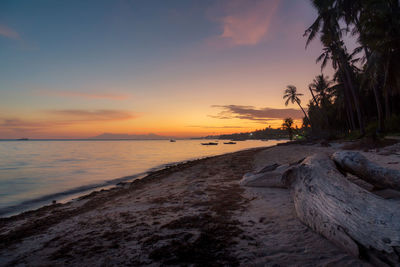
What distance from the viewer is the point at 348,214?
2213mm

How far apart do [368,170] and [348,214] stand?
152cm

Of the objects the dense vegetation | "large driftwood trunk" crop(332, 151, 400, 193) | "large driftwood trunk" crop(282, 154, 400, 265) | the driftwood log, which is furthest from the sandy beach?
the dense vegetation

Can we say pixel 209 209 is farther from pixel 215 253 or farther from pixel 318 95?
pixel 318 95

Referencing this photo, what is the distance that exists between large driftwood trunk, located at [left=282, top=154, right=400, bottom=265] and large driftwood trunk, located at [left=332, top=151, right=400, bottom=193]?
18.3 inches

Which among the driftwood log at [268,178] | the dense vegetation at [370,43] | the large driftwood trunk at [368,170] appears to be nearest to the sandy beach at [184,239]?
the driftwood log at [268,178]

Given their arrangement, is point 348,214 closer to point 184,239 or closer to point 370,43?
point 184,239

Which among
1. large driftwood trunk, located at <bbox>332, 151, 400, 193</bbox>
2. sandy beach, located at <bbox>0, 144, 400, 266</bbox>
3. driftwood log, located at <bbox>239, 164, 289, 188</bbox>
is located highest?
large driftwood trunk, located at <bbox>332, 151, 400, 193</bbox>

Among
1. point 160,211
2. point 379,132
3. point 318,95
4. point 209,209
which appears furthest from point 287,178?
point 318,95

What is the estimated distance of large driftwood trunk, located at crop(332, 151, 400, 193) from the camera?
9.73 feet

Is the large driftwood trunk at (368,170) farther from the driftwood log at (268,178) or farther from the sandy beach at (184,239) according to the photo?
the driftwood log at (268,178)

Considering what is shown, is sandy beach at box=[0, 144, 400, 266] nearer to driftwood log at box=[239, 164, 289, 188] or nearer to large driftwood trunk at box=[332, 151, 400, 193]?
driftwood log at box=[239, 164, 289, 188]

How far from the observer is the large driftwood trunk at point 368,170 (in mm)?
2965

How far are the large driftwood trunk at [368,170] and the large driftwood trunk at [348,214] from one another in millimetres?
466

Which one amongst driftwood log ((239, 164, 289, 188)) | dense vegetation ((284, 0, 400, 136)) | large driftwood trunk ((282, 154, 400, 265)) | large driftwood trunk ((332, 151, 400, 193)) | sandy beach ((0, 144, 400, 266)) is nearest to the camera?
large driftwood trunk ((282, 154, 400, 265))
